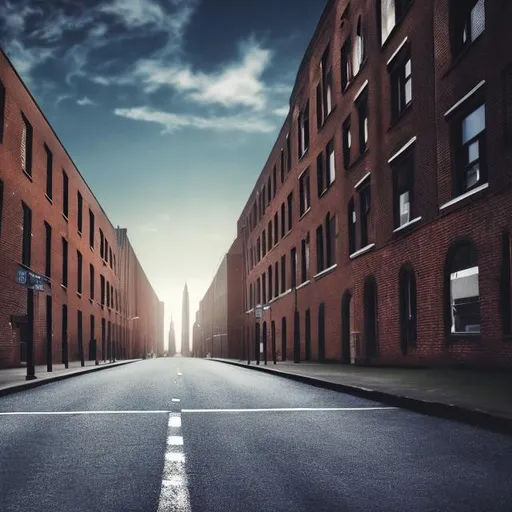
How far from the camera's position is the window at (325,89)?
28.7 metres

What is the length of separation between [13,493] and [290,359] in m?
32.3

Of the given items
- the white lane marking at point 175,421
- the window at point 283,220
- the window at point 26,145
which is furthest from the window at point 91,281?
the white lane marking at point 175,421

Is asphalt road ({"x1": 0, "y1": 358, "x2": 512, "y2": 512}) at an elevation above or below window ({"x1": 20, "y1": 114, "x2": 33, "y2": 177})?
below

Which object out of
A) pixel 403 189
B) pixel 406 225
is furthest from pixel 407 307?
pixel 403 189

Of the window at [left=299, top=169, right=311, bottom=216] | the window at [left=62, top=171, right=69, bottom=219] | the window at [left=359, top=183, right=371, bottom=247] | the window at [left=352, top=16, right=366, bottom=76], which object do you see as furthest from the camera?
the window at [left=62, top=171, right=69, bottom=219]

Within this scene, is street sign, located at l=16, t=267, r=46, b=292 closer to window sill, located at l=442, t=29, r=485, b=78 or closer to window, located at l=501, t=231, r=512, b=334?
window, located at l=501, t=231, r=512, b=334

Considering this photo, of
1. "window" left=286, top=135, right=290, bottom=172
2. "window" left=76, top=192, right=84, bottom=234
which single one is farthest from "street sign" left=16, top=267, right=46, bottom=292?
"window" left=76, top=192, right=84, bottom=234

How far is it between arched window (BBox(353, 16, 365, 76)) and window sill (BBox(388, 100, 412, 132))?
4.21m

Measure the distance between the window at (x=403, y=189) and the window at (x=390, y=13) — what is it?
4074mm

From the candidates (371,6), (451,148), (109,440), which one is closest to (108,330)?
(371,6)

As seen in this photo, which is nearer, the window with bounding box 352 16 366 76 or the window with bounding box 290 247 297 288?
the window with bounding box 352 16 366 76

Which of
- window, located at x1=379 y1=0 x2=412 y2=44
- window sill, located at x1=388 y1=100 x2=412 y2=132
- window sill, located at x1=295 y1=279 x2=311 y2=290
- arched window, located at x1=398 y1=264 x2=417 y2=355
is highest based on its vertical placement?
window, located at x1=379 y1=0 x2=412 y2=44

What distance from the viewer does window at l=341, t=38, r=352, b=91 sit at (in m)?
25.0

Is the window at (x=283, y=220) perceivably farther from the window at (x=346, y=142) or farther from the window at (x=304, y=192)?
the window at (x=346, y=142)
